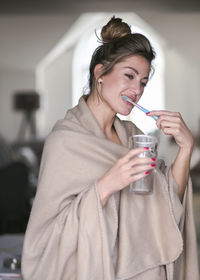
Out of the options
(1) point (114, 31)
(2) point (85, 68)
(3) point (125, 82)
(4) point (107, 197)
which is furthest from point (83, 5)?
(4) point (107, 197)

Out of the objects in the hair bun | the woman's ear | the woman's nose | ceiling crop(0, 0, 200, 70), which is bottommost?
the woman's nose

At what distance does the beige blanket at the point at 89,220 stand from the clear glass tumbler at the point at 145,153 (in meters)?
0.12

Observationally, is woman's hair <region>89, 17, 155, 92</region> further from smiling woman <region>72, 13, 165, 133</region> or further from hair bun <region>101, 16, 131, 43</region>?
smiling woman <region>72, 13, 165, 133</region>

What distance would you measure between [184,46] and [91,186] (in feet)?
19.0

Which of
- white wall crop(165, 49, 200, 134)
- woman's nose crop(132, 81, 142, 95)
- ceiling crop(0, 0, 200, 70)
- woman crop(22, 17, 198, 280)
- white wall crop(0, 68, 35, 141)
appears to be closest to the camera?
woman crop(22, 17, 198, 280)

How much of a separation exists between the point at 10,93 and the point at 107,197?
577cm

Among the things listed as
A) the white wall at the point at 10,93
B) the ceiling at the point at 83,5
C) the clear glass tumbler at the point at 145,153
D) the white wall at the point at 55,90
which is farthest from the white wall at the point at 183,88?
the clear glass tumbler at the point at 145,153

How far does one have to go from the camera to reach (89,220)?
4.52ft

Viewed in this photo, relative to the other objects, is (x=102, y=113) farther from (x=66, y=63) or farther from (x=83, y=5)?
(x=66, y=63)

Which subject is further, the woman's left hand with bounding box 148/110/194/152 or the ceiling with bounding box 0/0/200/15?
the ceiling with bounding box 0/0/200/15

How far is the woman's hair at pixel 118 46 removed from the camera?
1556 millimetres

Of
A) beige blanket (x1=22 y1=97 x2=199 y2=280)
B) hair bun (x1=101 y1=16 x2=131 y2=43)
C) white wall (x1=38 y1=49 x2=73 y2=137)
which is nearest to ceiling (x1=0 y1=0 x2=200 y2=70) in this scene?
white wall (x1=38 y1=49 x2=73 y2=137)

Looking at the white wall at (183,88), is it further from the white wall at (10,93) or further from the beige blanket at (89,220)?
the beige blanket at (89,220)

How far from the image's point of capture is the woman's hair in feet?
5.10
